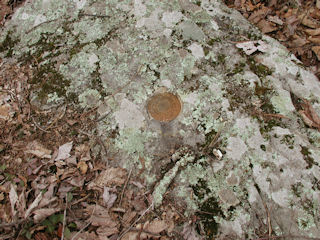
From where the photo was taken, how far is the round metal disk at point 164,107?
214cm

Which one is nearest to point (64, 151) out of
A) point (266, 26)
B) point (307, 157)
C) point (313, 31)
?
point (307, 157)

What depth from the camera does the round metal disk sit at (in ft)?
7.02

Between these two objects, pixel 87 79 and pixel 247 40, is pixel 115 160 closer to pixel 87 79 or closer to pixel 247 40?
pixel 87 79

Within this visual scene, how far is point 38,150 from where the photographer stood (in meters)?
2.05

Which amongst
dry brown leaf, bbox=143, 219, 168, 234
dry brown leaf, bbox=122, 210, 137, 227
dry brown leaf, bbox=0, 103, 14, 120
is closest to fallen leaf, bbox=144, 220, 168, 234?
dry brown leaf, bbox=143, 219, 168, 234

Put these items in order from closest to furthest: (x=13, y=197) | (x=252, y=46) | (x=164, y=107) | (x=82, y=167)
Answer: (x=13, y=197) < (x=82, y=167) < (x=164, y=107) < (x=252, y=46)

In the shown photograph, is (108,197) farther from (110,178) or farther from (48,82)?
(48,82)

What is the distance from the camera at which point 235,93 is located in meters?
2.25

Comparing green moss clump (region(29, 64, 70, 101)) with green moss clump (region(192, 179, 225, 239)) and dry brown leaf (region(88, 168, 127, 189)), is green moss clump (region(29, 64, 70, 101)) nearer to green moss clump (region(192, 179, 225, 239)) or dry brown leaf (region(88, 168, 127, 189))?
dry brown leaf (region(88, 168, 127, 189))

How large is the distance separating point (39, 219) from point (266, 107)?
2138mm

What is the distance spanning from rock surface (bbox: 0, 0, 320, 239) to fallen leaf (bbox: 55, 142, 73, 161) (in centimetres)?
30

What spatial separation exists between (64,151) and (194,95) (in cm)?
127

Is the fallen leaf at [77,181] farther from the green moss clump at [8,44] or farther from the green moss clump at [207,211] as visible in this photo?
the green moss clump at [8,44]

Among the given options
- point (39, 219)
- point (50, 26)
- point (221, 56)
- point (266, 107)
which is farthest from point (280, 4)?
point (39, 219)
